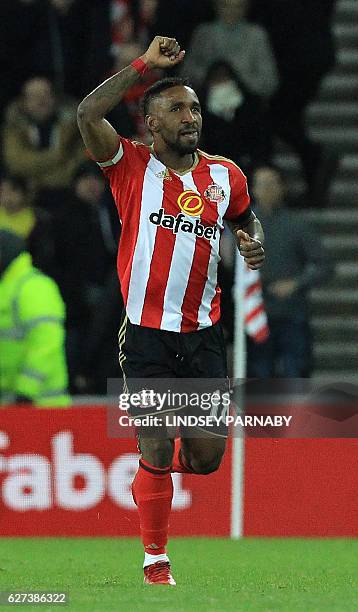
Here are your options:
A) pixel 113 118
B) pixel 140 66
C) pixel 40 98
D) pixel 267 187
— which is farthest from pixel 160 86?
pixel 40 98

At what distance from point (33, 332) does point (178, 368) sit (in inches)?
128

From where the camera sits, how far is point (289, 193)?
13109mm

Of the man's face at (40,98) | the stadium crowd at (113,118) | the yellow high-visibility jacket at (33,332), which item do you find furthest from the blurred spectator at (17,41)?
the yellow high-visibility jacket at (33,332)

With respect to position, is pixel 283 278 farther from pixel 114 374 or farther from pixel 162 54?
pixel 162 54

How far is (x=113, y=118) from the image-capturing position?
1171 centimetres

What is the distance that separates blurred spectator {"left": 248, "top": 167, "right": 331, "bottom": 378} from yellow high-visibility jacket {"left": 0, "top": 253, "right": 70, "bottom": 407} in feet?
5.56

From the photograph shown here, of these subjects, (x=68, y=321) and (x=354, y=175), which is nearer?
(x=68, y=321)

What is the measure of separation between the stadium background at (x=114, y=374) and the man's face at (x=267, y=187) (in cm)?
56

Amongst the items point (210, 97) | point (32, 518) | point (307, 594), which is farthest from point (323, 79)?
point (307, 594)

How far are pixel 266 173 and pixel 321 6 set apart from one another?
6.89ft

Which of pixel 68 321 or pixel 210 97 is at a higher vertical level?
pixel 210 97

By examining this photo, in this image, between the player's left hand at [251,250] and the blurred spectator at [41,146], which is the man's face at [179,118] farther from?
the blurred spectator at [41,146]

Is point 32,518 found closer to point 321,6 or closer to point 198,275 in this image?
point 198,275

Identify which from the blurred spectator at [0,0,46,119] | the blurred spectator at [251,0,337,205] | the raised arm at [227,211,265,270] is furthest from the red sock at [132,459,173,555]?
the blurred spectator at [0,0,46,119]
